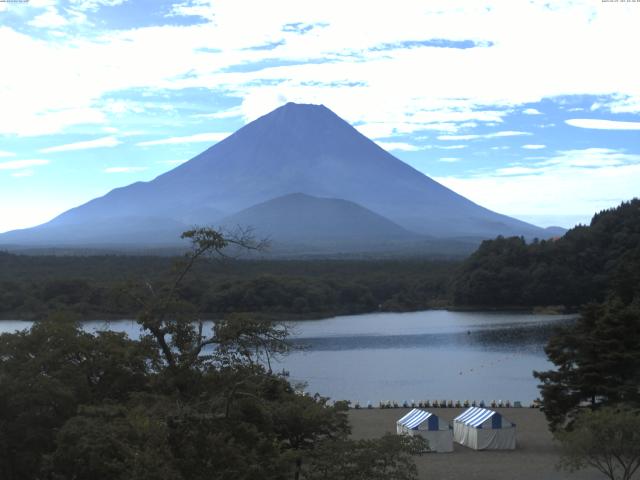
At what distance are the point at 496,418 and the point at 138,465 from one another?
11.2 meters

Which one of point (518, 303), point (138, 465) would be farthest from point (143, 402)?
point (518, 303)

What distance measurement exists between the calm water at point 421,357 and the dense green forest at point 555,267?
15.8 feet

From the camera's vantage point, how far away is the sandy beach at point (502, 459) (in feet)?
49.4

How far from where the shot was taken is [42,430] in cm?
1049

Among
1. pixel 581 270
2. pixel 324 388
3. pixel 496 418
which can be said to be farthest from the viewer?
pixel 581 270

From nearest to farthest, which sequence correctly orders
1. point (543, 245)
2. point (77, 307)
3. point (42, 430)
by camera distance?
1. point (42, 430)
2. point (77, 307)
3. point (543, 245)

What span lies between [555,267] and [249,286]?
1822cm

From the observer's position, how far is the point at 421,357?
111 feet

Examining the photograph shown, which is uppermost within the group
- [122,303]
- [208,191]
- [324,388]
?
[208,191]

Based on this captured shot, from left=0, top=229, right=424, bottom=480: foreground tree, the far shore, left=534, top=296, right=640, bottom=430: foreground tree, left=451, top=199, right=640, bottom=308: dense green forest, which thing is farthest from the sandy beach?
left=451, top=199, right=640, bottom=308: dense green forest

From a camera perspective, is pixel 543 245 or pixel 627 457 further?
pixel 543 245

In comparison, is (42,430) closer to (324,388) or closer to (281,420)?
(281,420)

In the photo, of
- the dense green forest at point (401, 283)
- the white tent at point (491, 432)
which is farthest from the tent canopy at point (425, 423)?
the dense green forest at point (401, 283)

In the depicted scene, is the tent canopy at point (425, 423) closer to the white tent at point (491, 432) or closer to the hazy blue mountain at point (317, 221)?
the white tent at point (491, 432)
